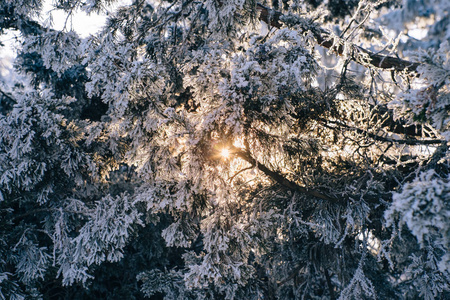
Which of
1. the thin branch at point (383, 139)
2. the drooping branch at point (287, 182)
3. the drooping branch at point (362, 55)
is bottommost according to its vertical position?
the drooping branch at point (287, 182)

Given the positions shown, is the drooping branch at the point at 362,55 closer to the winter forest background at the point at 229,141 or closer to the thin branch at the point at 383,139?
the winter forest background at the point at 229,141

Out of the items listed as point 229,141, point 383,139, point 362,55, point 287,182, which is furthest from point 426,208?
point 362,55

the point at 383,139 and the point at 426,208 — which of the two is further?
the point at 383,139

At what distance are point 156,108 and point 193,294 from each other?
4274mm

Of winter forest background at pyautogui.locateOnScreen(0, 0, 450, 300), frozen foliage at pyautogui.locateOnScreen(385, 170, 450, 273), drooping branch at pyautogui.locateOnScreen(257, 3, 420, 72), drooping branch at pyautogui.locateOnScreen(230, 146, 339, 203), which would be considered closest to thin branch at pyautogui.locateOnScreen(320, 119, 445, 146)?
winter forest background at pyautogui.locateOnScreen(0, 0, 450, 300)

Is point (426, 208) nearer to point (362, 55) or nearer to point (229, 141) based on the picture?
point (229, 141)

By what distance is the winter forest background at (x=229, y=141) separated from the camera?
10.6 feet

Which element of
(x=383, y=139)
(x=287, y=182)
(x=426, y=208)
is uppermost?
(x=383, y=139)

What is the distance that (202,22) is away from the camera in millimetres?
4891

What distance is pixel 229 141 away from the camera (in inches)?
139

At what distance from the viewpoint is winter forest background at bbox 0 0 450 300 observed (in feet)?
10.6

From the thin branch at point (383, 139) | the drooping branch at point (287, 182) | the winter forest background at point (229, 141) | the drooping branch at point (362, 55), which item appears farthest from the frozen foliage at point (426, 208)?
the drooping branch at point (362, 55)

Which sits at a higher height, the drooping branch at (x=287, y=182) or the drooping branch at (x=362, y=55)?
the drooping branch at (x=362, y=55)

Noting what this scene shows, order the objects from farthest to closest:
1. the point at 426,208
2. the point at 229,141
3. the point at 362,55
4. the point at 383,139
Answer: the point at 383,139, the point at 362,55, the point at 229,141, the point at 426,208
